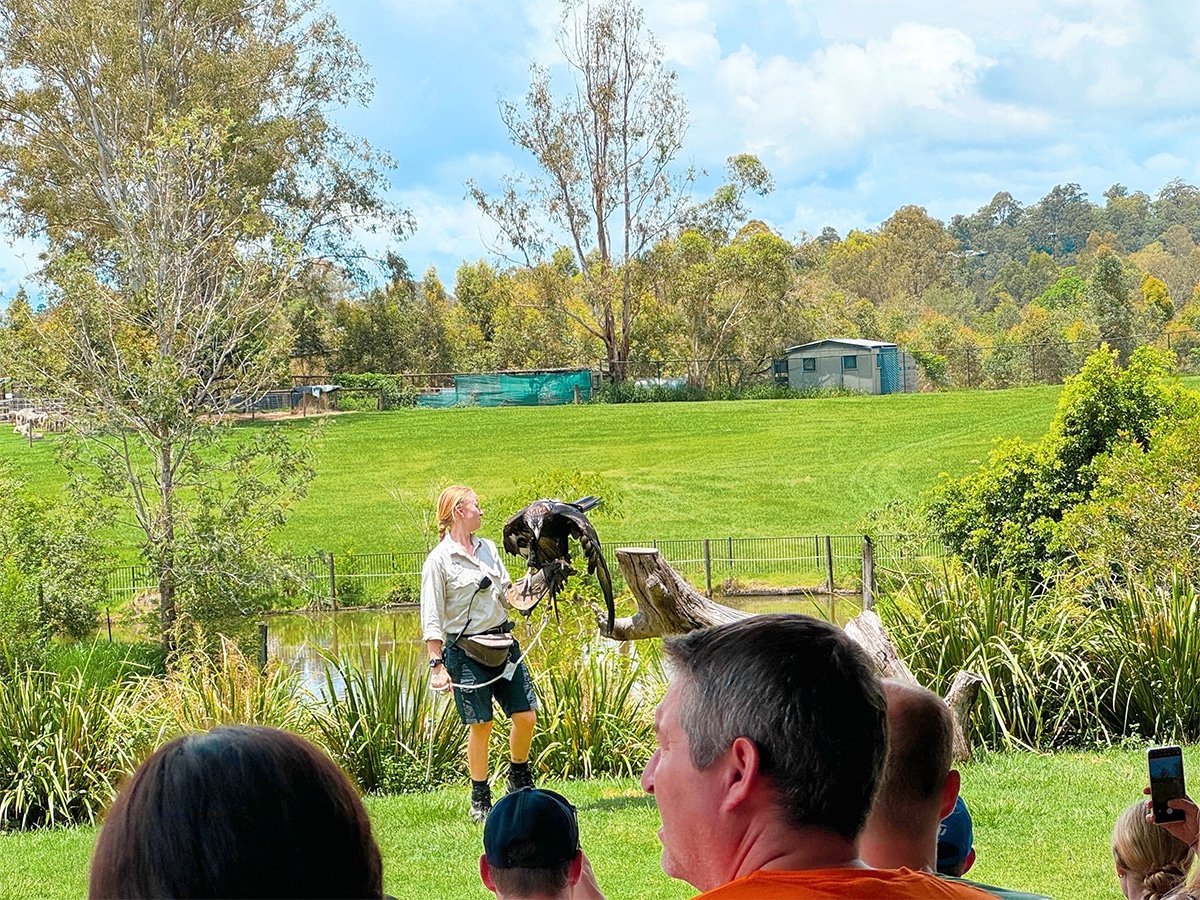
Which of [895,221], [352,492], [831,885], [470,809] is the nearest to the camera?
[831,885]

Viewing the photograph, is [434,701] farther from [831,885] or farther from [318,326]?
[318,326]

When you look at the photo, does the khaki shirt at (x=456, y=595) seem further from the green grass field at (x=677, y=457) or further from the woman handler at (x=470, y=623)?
the green grass field at (x=677, y=457)

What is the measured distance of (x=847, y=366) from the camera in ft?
125

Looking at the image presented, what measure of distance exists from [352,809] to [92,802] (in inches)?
186

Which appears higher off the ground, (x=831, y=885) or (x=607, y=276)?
(x=607, y=276)

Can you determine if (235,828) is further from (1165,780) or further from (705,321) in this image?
(705,321)

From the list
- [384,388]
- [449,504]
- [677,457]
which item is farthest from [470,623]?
[384,388]

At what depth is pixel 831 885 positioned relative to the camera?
3.36ft

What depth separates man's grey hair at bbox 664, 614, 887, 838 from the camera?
107cm

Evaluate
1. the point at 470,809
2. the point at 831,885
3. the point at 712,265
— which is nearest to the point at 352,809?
the point at 831,885

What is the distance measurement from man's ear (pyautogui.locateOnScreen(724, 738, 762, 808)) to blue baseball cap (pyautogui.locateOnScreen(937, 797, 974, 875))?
804 mm

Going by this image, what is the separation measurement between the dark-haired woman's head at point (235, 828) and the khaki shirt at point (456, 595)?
3446 mm

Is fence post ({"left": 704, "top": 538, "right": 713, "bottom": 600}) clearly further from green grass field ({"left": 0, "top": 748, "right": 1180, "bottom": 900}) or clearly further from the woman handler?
the woman handler

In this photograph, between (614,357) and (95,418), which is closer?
(95,418)
